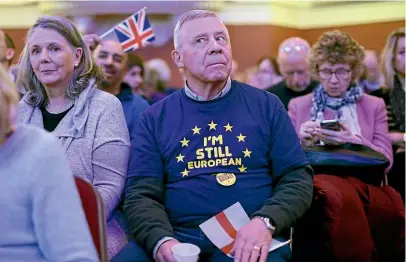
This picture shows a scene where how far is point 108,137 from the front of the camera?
2.34 metres

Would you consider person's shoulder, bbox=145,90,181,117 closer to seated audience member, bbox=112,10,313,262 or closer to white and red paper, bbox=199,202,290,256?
seated audience member, bbox=112,10,313,262

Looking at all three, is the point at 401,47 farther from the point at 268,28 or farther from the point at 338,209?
the point at 268,28

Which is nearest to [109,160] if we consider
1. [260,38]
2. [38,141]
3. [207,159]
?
[207,159]

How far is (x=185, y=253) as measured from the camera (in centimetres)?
186

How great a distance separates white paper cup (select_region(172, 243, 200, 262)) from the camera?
1841mm

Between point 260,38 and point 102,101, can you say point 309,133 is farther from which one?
point 260,38

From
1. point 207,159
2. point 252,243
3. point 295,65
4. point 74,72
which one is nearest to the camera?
point 252,243

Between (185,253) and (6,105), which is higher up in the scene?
(6,105)

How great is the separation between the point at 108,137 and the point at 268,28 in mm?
6425

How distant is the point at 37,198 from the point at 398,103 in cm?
265

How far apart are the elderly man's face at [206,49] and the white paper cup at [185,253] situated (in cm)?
66

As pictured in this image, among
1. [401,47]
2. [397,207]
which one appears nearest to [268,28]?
[401,47]

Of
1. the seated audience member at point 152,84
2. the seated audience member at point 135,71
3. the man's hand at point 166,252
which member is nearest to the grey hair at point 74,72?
the man's hand at point 166,252

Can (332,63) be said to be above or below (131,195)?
above
